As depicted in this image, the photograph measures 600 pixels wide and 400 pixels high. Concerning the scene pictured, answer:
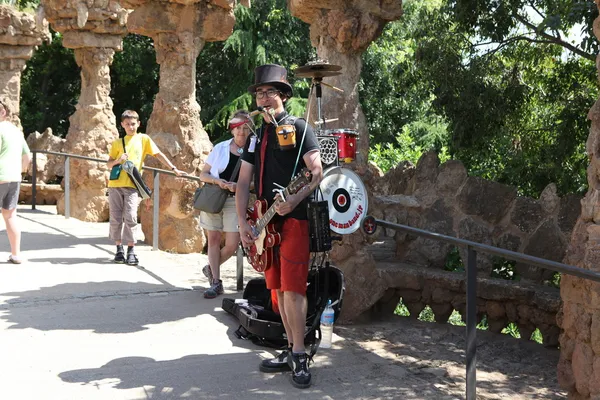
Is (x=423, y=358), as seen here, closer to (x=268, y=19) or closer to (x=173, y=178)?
(x=173, y=178)

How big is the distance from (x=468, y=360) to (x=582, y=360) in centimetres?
84

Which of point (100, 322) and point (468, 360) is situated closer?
point (468, 360)

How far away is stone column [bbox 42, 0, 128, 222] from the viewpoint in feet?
40.9

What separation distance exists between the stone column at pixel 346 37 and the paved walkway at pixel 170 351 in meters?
1.71

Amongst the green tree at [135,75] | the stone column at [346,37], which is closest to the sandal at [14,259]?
the stone column at [346,37]

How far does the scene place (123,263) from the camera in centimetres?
775

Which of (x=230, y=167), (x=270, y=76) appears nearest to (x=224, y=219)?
(x=230, y=167)

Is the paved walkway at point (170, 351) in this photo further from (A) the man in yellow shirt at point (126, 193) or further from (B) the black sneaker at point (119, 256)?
(A) the man in yellow shirt at point (126, 193)

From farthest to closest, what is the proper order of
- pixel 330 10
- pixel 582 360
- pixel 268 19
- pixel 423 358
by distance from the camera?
pixel 268 19 → pixel 330 10 → pixel 423 358 → pixel 582 360

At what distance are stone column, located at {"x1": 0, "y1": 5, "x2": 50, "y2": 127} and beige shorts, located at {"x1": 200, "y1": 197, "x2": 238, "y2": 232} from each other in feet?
29.5

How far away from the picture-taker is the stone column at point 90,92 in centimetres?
1247

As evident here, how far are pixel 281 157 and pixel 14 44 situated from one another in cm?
1164

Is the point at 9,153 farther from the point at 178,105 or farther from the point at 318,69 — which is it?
the point at 318,69

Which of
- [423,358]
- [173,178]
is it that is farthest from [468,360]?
[173,178]
